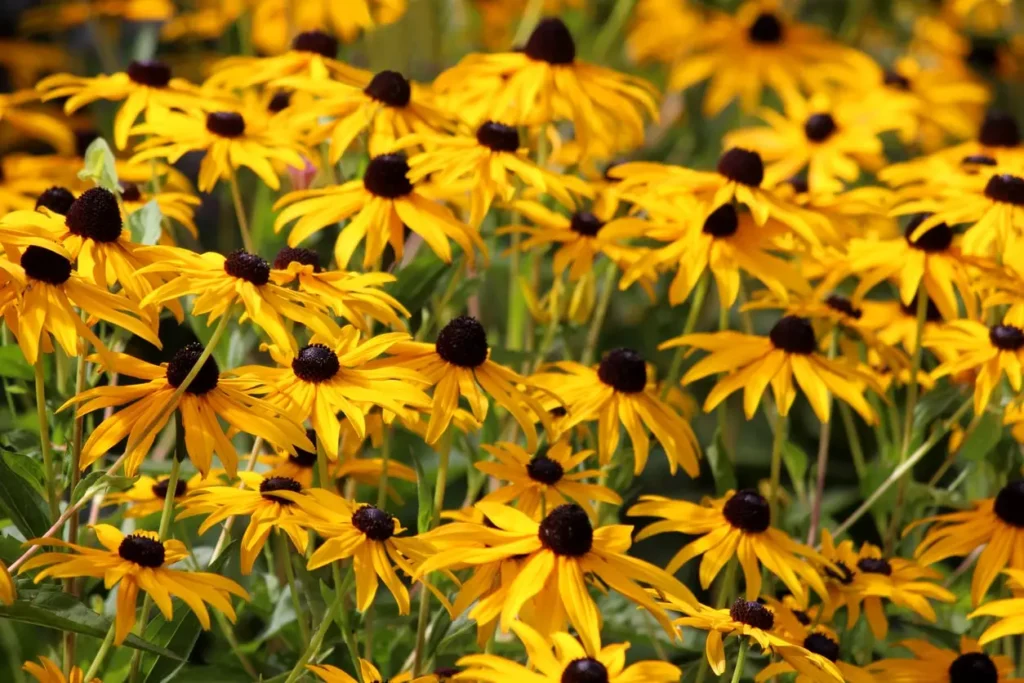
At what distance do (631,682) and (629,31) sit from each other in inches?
86.9

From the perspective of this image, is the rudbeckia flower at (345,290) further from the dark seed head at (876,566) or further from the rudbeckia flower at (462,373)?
the dark seed head at (876,566)

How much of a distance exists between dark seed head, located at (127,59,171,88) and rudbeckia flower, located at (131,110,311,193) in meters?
0.10

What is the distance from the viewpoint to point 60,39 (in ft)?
11.4

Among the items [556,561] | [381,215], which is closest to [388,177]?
[381,215]

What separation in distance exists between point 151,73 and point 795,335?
717 millimetres

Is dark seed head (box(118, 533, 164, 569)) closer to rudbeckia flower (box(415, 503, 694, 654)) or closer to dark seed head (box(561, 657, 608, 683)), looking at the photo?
rudbeckia flower (box(415, 503, 694, 654))

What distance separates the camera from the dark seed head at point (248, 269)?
1048 mm

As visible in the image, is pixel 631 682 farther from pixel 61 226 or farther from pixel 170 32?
pixel 170 32

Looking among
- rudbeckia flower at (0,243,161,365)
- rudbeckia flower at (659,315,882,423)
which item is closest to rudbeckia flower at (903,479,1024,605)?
rudbeckia flower at (659,315,882,423)

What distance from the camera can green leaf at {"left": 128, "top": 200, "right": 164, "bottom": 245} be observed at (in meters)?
1.22

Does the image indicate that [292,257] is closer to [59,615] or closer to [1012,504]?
[59,615]

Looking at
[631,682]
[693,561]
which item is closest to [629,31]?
[693,561]

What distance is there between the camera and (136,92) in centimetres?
156

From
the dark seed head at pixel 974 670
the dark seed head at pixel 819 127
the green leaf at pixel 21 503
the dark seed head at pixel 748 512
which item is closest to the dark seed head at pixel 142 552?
the green leaf at pixel 21 503
